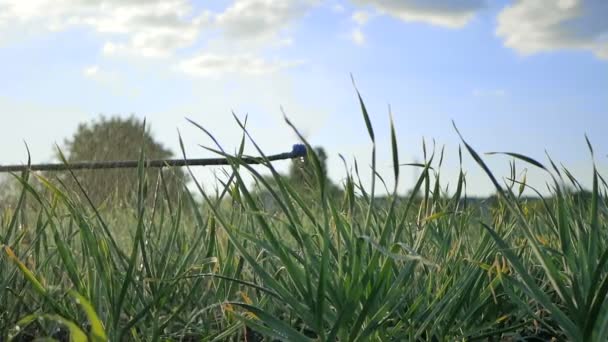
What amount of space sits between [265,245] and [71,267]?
0.29 metres

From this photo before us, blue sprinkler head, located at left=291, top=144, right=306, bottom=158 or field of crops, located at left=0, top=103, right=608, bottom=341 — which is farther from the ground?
blue sprinkler head, located at left=291, top=144, right=306, bottom=158

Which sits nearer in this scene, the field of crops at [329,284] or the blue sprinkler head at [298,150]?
the field of crops at [329,284]

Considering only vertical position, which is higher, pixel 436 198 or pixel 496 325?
pixel 436 198

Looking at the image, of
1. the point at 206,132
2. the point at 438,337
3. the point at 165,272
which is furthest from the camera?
the point at 165,272

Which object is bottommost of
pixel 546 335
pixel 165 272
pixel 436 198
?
pixel 546 335

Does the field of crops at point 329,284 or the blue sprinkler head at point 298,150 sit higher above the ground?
the blue sprinkler head at point 298,150

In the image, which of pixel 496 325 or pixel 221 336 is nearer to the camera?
pixel 221 336

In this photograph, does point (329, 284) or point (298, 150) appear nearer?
point (329, 284)

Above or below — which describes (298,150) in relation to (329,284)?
above

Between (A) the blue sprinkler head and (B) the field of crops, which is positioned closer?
(B) the field of crops

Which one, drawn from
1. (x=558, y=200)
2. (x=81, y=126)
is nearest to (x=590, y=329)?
(x=558, y=200)

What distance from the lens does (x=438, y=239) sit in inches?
63.5

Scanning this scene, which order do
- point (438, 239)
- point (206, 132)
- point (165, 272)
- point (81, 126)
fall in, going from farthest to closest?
point (81, 126), point (438, 239), point (165, 272), point (206, 132)

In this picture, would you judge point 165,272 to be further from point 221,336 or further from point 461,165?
point 461,165
